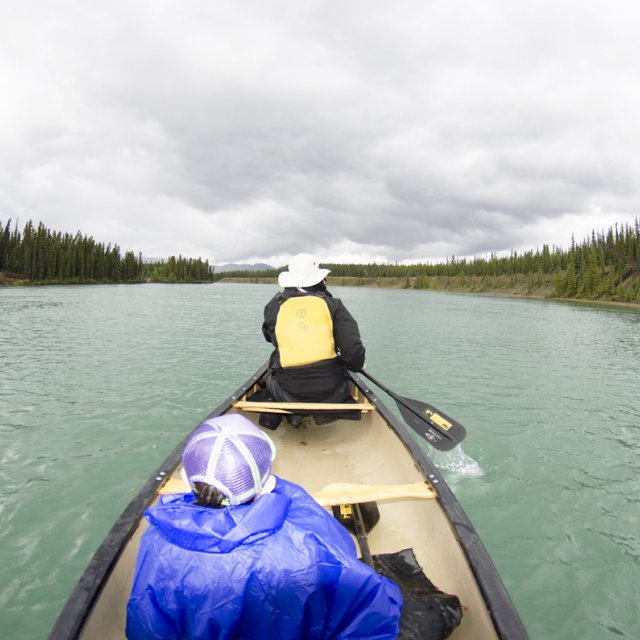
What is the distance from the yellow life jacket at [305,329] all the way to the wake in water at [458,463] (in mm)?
3382

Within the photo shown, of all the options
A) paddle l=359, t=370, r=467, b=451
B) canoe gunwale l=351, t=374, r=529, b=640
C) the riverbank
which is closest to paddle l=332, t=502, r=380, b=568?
canoe gunwale l=351, t=374, r=529, b=640

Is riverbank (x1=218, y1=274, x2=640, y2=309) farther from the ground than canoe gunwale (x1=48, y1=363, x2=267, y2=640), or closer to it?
farther from the ground

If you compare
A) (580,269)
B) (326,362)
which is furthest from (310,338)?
(580,269)

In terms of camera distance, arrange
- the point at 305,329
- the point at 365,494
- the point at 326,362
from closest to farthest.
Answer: the point at 365,494 < the point at 305,329 < the point at 326,362

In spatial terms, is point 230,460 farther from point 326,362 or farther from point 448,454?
point 448,454

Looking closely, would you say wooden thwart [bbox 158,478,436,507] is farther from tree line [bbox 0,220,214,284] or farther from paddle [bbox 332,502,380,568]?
tree line [bbox 0,220,214,284]

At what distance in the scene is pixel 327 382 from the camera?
6.59 meters

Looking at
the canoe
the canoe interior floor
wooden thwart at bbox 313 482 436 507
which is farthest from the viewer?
wooden thwart at bbox 313 482 436 507

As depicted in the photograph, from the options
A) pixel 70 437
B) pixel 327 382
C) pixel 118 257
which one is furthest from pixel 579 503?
pixel 118 257

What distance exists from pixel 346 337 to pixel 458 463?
3719mm

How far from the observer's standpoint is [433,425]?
6.92 meters

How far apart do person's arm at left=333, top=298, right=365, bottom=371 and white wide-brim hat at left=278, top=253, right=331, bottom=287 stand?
55cm

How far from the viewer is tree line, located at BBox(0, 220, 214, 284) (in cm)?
9875

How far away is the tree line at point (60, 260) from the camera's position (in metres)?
98.8
